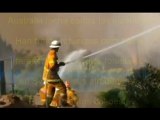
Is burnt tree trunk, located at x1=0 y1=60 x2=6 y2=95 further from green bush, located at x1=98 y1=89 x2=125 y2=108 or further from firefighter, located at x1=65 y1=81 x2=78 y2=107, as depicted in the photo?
green bush, located at x1=98 y1=89 x2=125 y2=108

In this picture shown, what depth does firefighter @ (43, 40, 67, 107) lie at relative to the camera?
29.1 feet

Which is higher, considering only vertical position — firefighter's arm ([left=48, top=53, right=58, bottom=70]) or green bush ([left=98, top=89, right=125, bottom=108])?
firefighter's arm ([left=48, top=53, right=58, bottom=70])

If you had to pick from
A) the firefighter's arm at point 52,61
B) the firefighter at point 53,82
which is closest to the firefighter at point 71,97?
the firefighter at point 53,82

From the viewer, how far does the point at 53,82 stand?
29.2 feet

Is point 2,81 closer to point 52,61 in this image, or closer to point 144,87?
point 52,61

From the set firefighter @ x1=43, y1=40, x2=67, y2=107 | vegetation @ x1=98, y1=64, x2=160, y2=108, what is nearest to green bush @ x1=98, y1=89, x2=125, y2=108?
vegetation @ x1=98, y1=64, x2=160, y2=108
